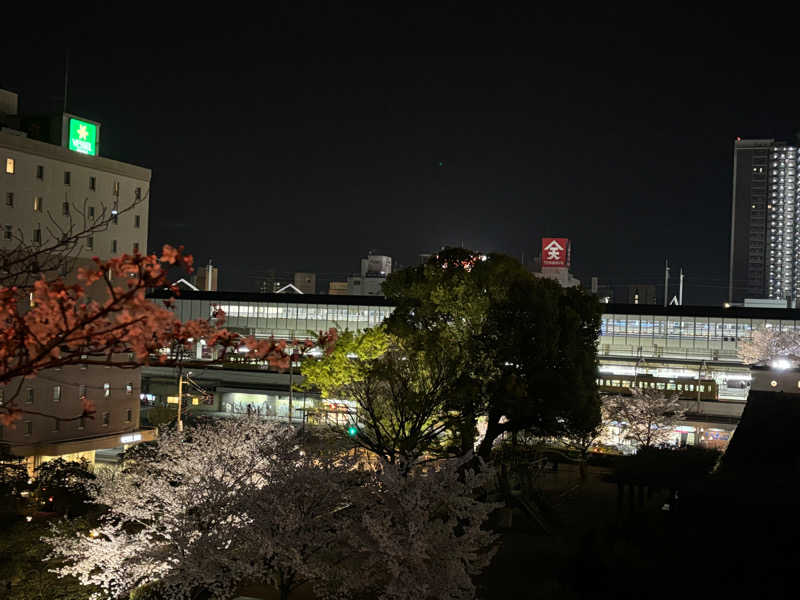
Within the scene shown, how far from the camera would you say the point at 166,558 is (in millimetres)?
11172

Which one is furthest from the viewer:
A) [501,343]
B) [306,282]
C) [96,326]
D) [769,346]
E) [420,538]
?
[306,282]

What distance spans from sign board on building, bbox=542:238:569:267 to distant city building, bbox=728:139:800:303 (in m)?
70.1

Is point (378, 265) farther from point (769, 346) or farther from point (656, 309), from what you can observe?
point (769, 346)

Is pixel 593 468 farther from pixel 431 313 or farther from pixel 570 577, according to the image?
pixel 570 577

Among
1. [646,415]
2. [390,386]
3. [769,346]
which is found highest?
[769,346]

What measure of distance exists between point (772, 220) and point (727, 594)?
133356mm

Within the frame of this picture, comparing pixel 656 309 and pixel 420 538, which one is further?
pixel 656 309

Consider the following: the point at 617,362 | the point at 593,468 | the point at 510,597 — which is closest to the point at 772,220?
the point at 617,362

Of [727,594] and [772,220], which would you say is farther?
[772,220]

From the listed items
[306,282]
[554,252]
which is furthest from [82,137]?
[306,282]

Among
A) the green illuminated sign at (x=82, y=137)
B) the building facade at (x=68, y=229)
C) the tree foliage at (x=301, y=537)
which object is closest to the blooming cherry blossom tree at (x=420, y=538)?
the tree foliage at (x=301, y=537)

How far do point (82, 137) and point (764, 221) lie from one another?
122087mm

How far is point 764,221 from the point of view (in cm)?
12625

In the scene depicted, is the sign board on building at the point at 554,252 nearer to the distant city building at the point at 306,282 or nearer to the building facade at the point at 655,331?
the building facade at the point at 655,331
